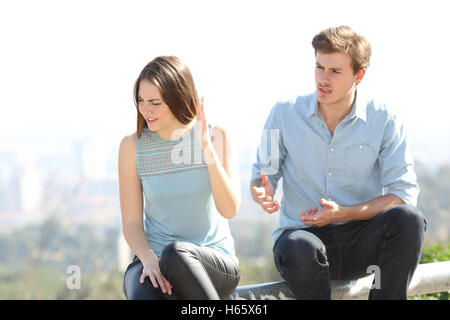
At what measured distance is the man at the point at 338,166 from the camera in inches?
110

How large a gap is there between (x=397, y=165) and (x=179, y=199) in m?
1.08

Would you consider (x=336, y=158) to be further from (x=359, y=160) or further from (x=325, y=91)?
(x=325, y=91)

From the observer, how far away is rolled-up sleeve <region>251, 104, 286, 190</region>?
2992mm

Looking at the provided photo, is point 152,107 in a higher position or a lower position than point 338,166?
higher

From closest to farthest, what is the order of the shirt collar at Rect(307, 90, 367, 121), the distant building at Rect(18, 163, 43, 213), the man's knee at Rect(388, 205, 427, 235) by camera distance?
1. the man's knee at Rect(388, 205, 427, 235)
2. the shirt collar at Rect(307, 90, 367, 121)
3. the distant building at Rect(18, 163, 43, 213)

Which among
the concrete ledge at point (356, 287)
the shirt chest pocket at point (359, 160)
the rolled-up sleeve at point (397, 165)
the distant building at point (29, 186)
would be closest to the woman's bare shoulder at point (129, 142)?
the concrete ledge at point (356, 287)

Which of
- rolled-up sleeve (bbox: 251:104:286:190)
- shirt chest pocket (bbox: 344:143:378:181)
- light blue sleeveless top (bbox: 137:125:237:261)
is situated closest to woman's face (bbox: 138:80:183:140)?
light blue sleeveless top (bbox: 137:125:237:261)

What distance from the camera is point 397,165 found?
2.93 metres

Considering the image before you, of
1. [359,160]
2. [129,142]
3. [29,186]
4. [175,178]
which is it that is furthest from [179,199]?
[29,186]

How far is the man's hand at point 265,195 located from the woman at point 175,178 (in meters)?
0.12

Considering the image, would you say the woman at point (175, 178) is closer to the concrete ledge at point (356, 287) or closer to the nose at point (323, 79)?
the concrete ledge at point (356, 287)

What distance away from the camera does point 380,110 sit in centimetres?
303

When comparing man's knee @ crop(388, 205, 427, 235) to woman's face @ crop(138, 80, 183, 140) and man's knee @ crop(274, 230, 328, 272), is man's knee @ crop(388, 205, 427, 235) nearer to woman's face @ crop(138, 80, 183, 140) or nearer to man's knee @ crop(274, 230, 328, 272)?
man's knee @ crop(274, 230, 328, 272)

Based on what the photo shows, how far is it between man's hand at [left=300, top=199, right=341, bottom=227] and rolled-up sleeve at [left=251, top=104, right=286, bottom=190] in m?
0.30
